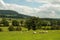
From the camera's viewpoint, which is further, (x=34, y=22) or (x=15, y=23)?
(x=15, y=23)

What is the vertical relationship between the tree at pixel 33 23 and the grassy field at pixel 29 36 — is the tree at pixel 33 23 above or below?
below

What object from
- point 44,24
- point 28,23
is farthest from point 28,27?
point 44,24

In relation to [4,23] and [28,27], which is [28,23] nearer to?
[28,27]

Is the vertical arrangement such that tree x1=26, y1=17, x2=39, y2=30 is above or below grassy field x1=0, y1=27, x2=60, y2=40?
below

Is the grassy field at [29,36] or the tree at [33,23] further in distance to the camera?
the tree at [33,23]

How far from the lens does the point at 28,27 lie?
101 meters

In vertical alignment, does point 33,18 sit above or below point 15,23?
above

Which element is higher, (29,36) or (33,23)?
(29,36)

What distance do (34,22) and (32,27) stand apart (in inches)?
145

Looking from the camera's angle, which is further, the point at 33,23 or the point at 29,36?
the point at 33,23

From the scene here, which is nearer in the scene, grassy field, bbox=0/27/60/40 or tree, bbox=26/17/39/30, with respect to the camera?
grassy field, bbox=0/27/60/40

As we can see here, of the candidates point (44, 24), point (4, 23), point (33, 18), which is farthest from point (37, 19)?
point (4, 23)

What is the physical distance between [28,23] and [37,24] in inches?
234

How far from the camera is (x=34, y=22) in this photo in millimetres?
98375
